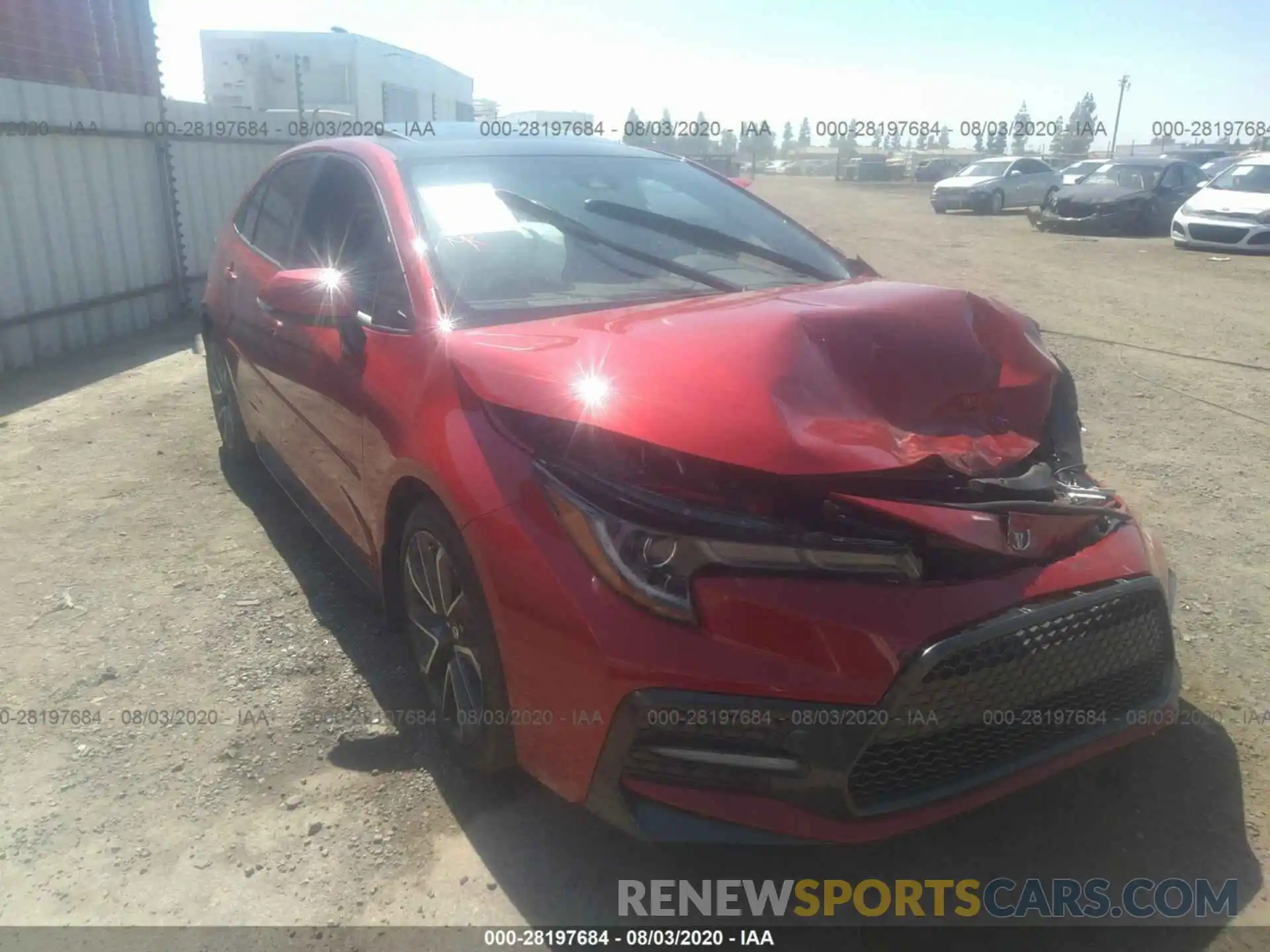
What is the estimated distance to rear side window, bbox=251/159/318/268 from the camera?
13.2 feet

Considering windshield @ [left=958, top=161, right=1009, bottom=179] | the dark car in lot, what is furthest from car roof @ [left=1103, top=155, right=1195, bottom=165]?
windshield @ [left=958, top=161, right=1009, bottom=179]

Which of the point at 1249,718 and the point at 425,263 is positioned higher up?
the point at 425,263

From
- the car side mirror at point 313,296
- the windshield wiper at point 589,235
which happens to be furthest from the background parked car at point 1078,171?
the car side mirror at point 313,296

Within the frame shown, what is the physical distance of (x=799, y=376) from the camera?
2.24 m

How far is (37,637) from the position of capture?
11.5 feet

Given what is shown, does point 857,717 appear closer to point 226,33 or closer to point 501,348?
point 501,348

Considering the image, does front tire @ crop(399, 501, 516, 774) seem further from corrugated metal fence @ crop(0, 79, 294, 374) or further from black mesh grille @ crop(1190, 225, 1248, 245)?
black mesh grille @ crop(1190, 225, 1248, 245)

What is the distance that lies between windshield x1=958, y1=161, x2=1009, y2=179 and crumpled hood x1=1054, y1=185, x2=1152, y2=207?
19.2 feet

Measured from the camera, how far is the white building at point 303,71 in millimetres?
18891

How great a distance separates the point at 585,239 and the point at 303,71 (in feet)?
61.0

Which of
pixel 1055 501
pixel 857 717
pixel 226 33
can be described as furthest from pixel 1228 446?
pixel 226 33

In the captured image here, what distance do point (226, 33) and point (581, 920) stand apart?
20818mm

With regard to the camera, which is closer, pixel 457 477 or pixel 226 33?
pixel 457 477

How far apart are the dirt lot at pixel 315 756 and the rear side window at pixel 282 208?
49.4 inches
